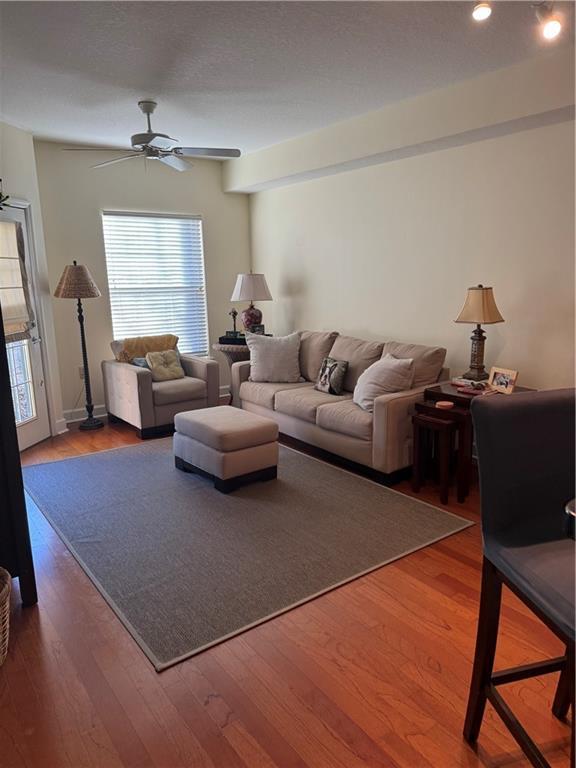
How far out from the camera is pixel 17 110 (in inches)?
153

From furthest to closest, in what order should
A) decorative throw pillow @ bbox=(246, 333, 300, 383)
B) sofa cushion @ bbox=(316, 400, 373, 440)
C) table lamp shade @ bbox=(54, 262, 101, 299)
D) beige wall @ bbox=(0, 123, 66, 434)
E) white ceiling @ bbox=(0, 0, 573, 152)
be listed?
decorative throw pillow @ bbox=(246, 333, 300, 383) → table lamp shade @ bbox=(54, 262, 101, 299) → beige wall @ bbox=(0, 123, 66, 434) → sofa cushion @ bbox=(316, 400, 373, 440) → white ceiling @ bbox=(0, 0, 573, 152)

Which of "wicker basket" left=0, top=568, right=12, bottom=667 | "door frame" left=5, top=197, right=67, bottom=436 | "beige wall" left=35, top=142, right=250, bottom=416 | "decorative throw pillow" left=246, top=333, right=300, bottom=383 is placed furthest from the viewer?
"beige wall" left=35, top=142, right=250, bottom=416

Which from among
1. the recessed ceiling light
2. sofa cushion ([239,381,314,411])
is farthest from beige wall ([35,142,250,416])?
the recessed ceiling light

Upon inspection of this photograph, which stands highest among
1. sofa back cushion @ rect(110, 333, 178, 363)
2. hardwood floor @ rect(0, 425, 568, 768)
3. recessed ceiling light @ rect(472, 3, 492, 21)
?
recessed ceiling light @ rect(472, 3, 492, 21)

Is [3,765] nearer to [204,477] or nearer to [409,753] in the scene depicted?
[409,753]

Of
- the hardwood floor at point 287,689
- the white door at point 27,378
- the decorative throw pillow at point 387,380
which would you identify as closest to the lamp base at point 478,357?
the decorative throw pillow at point 387,380

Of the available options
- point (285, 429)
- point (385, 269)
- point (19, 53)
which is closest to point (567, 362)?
point (385, 269)

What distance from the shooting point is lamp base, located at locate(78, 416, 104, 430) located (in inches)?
204

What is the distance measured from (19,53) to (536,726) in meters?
3.90

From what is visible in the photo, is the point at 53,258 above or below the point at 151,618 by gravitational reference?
above

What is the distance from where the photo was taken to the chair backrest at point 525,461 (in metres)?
1.46

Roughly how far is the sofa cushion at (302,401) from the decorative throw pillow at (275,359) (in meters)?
0.36

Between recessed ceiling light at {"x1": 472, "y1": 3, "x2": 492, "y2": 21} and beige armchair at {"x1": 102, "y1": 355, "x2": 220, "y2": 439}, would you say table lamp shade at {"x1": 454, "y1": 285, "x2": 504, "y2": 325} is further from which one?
beige armchair at {"x1": 102, "y1": 355, "x2": 220, "y2": 439}

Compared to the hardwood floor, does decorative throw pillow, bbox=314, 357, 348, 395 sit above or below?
above
